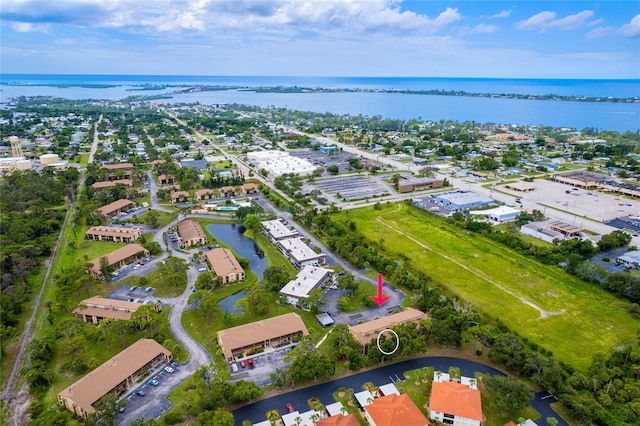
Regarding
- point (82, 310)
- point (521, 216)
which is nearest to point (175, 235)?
point (82, 310)

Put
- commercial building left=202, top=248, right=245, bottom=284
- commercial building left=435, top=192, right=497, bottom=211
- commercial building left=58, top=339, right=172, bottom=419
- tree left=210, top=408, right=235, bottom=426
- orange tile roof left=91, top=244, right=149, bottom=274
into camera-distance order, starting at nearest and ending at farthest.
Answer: tree left=210, top=408, right=235, bottom=426, commercial building left=58, top=339, right=172, bottom=419, commercial building left=202, top=248, right=245, bottom=284, orange tile roof left=91, top=244, right=149, bottom=274, commercial building left=435, top=192, right=497, bottom=211

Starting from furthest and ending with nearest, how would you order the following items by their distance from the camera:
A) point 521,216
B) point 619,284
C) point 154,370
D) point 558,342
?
point 521,216 < point 619,284 < point 558,342 < point 154,370

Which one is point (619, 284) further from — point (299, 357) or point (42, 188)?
point (42, 188)

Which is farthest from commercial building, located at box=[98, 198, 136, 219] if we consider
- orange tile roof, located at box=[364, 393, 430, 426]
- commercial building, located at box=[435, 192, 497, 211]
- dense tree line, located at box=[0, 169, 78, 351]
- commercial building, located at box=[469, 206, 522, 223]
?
commercial building, located at box=[469, 206, 522, 223]

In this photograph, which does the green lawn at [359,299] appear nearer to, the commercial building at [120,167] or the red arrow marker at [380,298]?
the red arrow marker at [380,298]

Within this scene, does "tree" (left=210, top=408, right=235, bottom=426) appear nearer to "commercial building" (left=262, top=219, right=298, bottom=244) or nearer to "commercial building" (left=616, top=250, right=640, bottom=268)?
"commercial building" (left=262, top=219, right=298, bottom=244)

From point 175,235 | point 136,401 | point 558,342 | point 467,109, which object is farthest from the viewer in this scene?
point 467,109

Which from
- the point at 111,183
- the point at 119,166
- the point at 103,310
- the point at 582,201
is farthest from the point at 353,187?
the point at 103,310

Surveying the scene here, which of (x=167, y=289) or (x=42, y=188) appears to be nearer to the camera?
(x=167, y=289)
